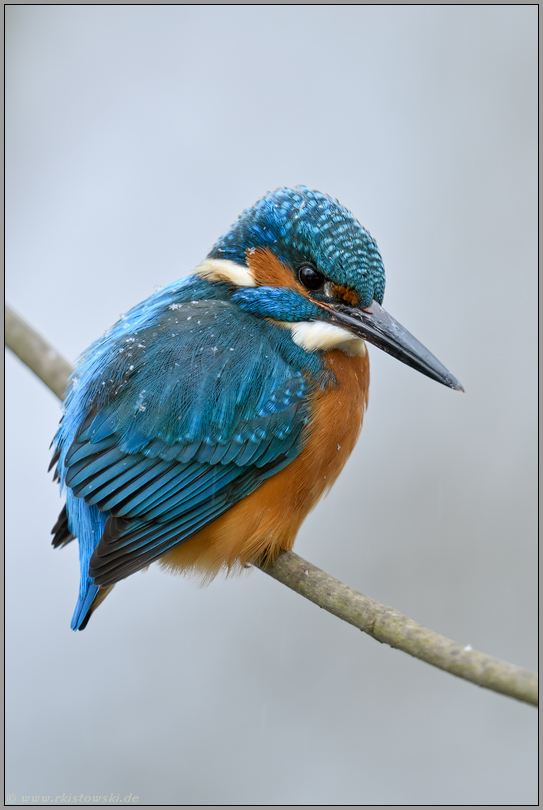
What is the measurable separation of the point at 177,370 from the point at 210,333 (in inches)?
5.8

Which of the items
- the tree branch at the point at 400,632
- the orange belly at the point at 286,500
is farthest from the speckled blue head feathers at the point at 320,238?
the tree branch at the point at 400,632

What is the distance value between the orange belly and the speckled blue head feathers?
25cm

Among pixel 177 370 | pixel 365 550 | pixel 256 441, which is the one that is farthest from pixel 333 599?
pixel 365 550

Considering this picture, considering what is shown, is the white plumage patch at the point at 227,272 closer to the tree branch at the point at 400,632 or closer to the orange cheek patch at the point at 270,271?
the orange cheek patch at the point at 270,271

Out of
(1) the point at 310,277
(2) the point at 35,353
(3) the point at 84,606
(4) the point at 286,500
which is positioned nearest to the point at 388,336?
(1) the point at 310,277

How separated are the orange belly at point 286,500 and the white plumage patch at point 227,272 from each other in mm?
334

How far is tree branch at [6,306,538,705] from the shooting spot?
1236mm

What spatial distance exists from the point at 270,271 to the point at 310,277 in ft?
0.43

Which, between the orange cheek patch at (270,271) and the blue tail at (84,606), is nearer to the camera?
the blue tail at (84,606)

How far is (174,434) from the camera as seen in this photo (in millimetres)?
2010

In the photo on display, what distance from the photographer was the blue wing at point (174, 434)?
6.56 feet

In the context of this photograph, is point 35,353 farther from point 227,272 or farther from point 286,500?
point 286,500

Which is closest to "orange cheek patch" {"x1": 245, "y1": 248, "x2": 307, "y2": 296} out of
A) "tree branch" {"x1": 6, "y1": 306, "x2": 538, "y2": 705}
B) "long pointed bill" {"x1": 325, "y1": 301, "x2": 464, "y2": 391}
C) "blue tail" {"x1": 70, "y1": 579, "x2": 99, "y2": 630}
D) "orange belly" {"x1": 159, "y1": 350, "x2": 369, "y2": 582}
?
"long pointed bill" {"x1": 325, "y1": 301, "x2": 464, "y2": 391}

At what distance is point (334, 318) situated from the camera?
6.89ft
